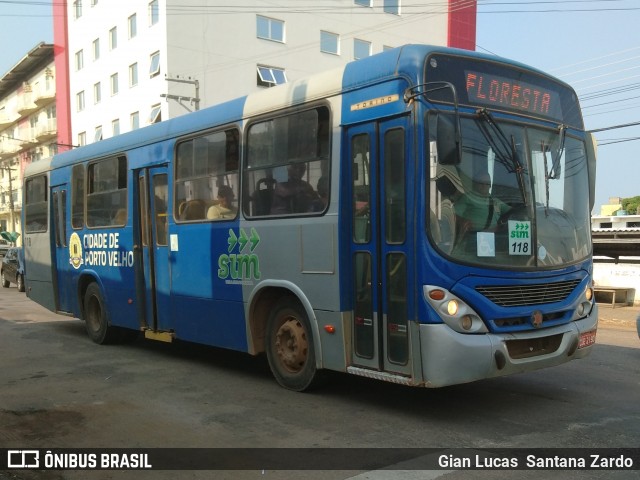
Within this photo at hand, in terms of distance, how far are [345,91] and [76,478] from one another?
4008 millimetres

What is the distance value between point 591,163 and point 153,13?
3036 cm

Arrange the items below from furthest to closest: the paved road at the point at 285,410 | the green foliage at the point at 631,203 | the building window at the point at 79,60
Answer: the green foliage at the point at 631,203 → the building window at the point at 79,60 → the paved road at the point at 285,410

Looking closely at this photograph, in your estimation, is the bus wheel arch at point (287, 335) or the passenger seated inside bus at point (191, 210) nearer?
the bus wheel arch at point (287, 335)

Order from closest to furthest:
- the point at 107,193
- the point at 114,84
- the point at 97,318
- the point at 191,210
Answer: the point at 191,210 → the point at 107,193 → the point at 97,318 → the point at 114,84

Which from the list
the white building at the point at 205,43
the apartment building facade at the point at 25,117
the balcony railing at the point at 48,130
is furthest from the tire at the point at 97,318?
the balcony railing at the point at 48,130

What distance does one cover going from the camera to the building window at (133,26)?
34688mm

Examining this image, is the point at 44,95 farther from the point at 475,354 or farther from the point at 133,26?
the point at 475,354

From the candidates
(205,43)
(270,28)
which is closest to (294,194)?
(205,43)

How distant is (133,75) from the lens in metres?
35.3

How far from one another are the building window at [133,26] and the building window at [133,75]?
171 cm

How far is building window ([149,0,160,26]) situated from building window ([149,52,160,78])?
1665 millimetres

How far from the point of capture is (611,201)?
7500 centimetres

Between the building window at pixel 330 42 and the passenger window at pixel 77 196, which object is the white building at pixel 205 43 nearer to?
the building window at pixel 330 42

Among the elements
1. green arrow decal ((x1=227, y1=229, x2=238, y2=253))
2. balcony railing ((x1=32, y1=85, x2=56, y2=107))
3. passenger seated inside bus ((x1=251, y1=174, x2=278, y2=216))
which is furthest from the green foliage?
passenger seated inside bus ((x1=251, y1=174, x2=278, y2=216))
